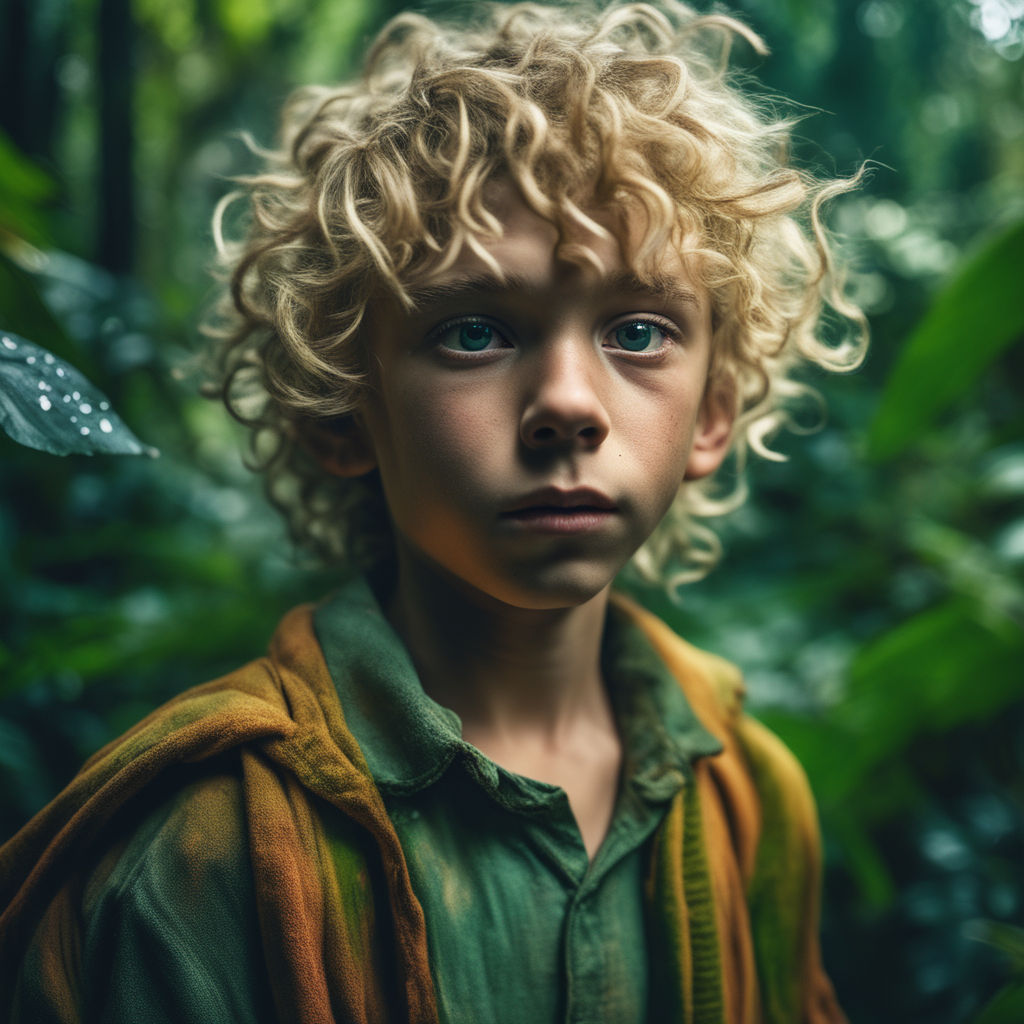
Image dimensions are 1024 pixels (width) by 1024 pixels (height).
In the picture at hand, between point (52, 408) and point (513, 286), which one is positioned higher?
point (513, 286)

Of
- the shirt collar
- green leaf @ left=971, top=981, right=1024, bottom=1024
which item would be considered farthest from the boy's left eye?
green leaf @ left=971, top=981, right=1024, bottom=1024

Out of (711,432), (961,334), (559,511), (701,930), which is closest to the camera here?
(559,511)

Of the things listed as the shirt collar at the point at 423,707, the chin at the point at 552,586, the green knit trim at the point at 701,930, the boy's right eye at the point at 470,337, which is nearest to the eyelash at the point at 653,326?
the boy's right eye at the point at 470,337

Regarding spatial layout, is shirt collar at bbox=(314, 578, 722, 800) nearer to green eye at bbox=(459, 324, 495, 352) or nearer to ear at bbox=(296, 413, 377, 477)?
ear at bbox=(296, 413, 377, 477)

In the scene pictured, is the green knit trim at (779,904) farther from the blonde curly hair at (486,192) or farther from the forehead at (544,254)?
the forehead at (544,254)

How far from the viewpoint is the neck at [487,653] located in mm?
981

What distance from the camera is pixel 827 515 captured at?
228 centimetres

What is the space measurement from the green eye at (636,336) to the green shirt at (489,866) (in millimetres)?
407

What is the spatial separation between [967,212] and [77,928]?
2.87 m

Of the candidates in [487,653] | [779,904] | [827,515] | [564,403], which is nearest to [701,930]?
[779,904]

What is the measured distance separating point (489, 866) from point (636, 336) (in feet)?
1.87

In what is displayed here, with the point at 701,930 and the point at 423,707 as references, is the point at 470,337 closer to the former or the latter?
the point at 423,707

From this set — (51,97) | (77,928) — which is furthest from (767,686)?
(51,97)

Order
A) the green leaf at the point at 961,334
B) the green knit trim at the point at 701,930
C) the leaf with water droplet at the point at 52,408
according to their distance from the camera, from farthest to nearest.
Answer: the green leaf at the point at 961,334 → the green knit trim at the point at 701,930 → the leaf with water droplet at the point at 52,408
